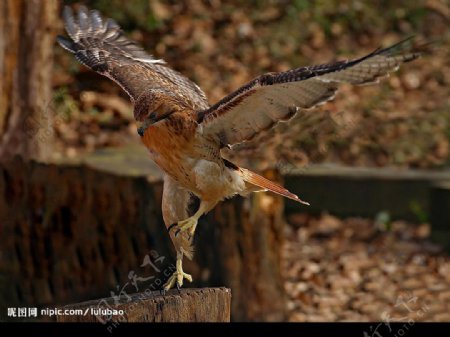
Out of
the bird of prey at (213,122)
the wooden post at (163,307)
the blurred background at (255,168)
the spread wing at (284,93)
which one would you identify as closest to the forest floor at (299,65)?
the blurred background at (255,168)

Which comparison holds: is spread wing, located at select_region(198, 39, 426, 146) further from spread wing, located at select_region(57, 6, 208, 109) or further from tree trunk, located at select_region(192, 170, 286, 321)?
tree trunk, located at select_region(192, 170, 286, 321)

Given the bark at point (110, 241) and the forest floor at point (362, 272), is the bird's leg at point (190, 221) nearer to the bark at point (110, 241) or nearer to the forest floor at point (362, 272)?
the bark at point (110, 241)

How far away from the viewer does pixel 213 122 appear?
17.2ft

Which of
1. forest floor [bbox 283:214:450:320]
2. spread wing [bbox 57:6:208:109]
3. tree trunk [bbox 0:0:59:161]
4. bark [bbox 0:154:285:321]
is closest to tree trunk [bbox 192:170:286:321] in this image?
bark [bbox 0:154:285:321]

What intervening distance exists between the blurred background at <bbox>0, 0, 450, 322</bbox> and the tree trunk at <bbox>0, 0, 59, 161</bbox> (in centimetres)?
1

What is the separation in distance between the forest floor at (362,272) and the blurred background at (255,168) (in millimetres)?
18

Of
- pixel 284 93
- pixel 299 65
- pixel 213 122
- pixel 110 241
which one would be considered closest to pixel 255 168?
pixel 110 241

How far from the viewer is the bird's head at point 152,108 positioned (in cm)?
525

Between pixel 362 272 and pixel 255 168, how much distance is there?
2204mm

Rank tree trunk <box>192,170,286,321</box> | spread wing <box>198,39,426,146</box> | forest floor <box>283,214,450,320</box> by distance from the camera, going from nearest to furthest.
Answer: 1. spread wing <box>198,39,426,146</box>
2. tree trunk <box>192,170,286,321</box>
3. forest floor <box>283,214,450,320</box>

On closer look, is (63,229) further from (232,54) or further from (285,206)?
(232,54)

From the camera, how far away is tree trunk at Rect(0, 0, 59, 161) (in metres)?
8.42
